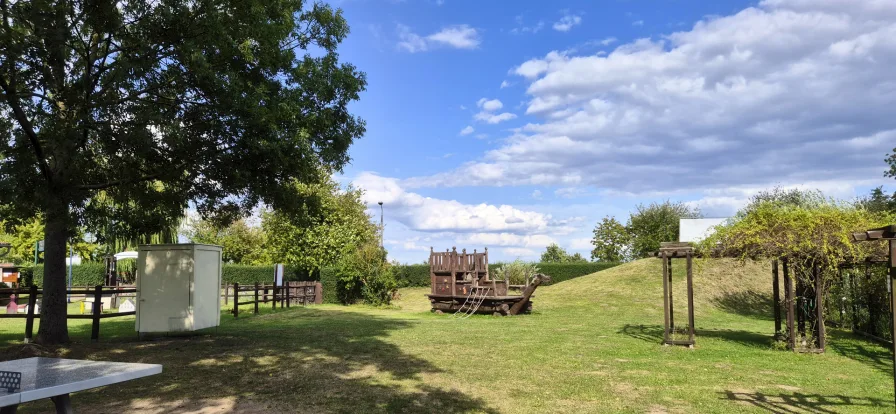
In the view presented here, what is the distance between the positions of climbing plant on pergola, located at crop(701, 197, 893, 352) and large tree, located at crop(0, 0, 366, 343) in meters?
7.77

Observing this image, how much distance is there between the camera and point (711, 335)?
1336 cm

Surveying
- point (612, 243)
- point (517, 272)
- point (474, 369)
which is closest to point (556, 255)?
point (612, 243)

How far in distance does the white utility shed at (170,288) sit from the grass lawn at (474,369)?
46 cm

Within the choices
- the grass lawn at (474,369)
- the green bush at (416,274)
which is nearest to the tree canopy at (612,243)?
the green bush at (416,274)

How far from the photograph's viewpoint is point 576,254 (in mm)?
51344

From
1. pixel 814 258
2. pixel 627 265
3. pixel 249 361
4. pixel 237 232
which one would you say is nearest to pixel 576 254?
pixel 627 265

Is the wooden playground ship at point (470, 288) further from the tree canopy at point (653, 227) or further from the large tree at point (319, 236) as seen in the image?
the tree canopy at point (653, 227)

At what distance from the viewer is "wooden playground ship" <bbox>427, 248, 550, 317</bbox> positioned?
19.5 m

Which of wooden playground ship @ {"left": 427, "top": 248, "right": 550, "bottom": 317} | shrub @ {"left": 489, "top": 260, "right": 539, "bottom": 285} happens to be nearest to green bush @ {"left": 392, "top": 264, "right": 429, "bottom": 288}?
shrub @ {"left": 489, "top": 260, "right": 539, "bottom": 285}

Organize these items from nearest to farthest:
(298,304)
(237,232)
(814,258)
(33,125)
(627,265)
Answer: (33,125), (814,258), (298,304), (627,265), (237,232)

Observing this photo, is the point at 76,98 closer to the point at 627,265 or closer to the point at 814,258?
the point at 814,258

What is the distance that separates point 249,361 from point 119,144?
4.12 m

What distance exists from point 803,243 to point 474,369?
629cm

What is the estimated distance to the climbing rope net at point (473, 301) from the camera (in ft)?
64.0
